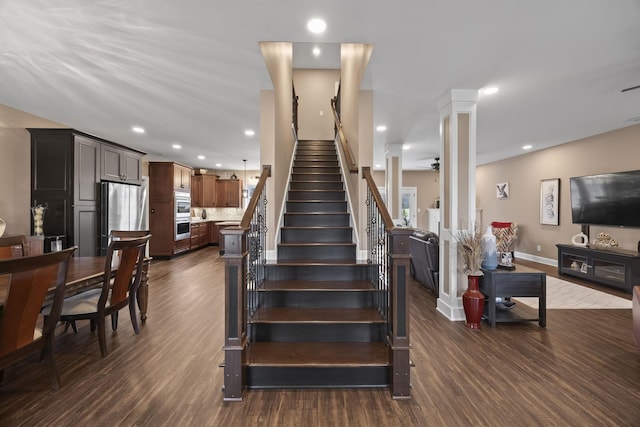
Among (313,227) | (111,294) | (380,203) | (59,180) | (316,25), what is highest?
(316,25)

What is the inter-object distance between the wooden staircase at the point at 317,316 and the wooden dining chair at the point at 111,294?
4.20ft

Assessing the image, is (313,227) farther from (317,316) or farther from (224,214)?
(224,214)

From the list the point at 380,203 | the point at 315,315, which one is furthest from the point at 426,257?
the point at 315,315

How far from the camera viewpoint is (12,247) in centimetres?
311

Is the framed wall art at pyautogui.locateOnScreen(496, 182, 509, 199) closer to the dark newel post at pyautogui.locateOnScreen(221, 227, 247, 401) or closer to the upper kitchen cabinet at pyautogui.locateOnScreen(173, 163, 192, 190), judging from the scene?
the dark newel post at pyautogui.locateOnScreen(221, 227, 247, 401)

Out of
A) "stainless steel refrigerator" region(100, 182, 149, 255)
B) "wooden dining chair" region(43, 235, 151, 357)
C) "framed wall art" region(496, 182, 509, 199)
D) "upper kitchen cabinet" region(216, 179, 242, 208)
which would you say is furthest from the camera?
"upper kitchen cabinet" region(216, 179, 242, 208)

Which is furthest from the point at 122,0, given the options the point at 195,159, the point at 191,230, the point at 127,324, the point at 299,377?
the point at 191,230

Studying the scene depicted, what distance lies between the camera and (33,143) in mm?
5035

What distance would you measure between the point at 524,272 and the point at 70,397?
4335 mm

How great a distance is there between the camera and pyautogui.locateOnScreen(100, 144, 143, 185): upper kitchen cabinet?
19.2 ft

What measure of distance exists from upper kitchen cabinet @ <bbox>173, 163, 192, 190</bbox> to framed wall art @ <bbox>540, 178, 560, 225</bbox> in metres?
9.20

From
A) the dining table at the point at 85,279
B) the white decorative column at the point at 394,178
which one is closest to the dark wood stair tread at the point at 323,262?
the dining table at the point at 85,279

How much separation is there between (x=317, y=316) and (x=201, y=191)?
869 cm

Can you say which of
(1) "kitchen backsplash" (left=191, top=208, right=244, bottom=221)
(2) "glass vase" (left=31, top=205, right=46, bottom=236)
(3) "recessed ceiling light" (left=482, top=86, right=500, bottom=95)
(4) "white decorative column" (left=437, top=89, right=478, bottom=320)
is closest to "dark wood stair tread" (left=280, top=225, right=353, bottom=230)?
(4) "white decorative column" (left=437, top=89, right=478, bottom=320)
